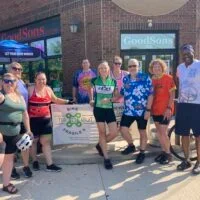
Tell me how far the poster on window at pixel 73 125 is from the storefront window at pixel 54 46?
6.43m

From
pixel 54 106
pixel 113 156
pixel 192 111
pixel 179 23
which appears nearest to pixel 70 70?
pixel 179 23

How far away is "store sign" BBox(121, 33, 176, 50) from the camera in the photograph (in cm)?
1077

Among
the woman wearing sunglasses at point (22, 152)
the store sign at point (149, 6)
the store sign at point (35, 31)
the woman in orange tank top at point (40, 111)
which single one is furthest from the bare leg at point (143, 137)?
the store sign at point (35, 31)

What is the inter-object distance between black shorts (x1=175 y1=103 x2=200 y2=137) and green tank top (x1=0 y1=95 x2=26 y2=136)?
2.40 m

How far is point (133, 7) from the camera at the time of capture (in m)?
7.88

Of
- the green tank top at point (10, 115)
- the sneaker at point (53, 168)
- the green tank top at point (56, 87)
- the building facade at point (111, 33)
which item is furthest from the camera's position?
A: the green tank top at point (56, 87)

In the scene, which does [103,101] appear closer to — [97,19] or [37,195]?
[37,195]

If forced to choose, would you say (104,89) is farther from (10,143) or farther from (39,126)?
(10,143)

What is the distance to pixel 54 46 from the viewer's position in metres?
12.8

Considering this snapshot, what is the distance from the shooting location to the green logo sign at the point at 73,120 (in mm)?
6359

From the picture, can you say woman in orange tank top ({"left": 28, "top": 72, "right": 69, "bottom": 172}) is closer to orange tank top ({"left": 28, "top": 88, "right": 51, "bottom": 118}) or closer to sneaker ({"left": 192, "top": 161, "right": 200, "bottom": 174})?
orange tank top ({"left": 28, "top": 88, "right": 51, "bottom": 118})

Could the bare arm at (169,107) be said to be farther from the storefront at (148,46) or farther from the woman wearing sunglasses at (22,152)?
the storefront at (148,46)

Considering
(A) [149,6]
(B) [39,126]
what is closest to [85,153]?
(B) [39,126]

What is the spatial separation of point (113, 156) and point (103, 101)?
1.04 meters
